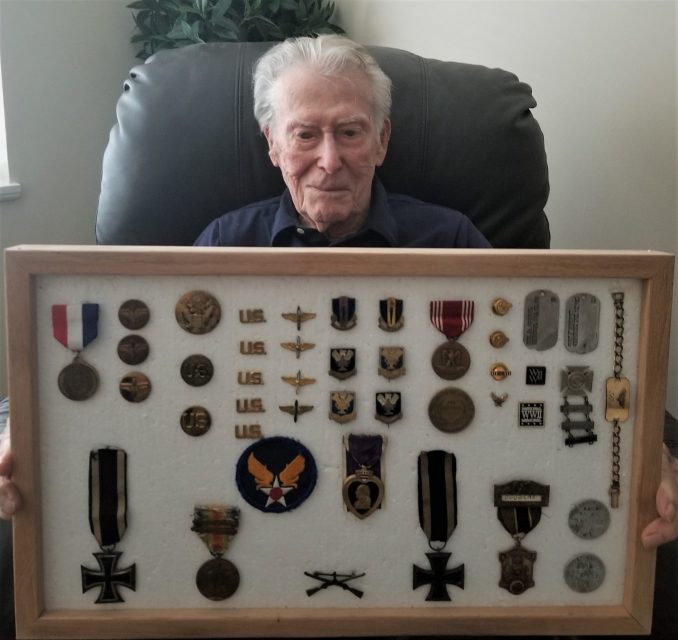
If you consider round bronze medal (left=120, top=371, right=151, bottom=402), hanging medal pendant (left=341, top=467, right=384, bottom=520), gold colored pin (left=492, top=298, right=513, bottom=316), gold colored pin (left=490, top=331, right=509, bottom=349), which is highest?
gold colored pin (left=492, top=298, right=513, bottom=316)

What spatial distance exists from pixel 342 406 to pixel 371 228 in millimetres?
401

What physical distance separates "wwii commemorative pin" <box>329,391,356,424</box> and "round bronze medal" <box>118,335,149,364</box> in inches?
7.4

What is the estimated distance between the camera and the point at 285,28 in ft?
6.15

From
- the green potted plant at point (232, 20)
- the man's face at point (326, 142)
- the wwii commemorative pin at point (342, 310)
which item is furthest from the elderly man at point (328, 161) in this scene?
the green potted plant at point (232, 20)

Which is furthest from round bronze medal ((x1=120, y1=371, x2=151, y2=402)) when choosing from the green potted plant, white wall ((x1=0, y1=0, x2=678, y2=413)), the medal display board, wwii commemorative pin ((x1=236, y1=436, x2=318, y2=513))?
the green potted plant

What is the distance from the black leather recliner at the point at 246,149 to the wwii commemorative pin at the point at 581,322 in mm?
495

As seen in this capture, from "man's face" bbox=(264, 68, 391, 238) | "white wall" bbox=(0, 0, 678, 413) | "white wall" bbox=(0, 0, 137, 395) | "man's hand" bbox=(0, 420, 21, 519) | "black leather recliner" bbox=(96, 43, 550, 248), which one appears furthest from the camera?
"white wall" bbox=(0, 0, 137, 395)

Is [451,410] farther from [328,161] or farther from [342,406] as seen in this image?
[328,161]

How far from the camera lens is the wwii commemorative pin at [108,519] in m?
0.74

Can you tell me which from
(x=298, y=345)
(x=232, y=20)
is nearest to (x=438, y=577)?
(x=298, y=345)

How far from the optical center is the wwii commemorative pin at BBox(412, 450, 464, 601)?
2.48 ft

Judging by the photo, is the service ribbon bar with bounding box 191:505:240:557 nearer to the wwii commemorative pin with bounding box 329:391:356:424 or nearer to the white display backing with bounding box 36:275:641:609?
the white display backing with bounding box 36:275:641:609

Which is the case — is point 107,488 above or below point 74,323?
below

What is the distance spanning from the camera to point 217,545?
755 mm
